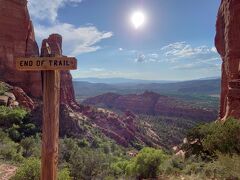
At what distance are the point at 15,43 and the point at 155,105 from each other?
274 feet

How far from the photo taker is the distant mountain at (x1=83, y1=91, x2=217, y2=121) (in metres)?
105

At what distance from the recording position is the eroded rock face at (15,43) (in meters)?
47.4

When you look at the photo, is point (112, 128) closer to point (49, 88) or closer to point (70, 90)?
Answer: point (70, 90)

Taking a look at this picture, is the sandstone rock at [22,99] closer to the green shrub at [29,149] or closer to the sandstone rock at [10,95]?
the sandstone rock at [10,95]

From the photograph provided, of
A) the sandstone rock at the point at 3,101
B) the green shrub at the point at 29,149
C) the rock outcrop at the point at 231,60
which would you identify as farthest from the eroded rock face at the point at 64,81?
the rock outcrop at the point at 231,60

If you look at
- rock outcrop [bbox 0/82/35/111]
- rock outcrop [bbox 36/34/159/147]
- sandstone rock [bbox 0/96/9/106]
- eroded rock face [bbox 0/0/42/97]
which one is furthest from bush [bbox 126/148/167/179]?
eroded rock face [bbox 0/0/42/97]

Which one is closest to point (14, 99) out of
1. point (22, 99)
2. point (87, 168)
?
point (22, 99)

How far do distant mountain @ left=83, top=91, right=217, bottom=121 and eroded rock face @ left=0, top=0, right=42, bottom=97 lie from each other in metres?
67.3

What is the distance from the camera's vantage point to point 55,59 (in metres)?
5.96

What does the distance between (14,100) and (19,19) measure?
669 inches

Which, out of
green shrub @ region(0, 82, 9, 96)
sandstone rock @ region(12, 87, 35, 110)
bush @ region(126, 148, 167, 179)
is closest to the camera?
bush @ region(126, 148, 167, 179)

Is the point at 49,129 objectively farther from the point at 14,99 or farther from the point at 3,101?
the point at 14,99

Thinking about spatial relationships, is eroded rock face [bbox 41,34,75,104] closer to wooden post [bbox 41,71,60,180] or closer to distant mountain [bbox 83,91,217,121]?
wooden post [bbox 41,71,60,180]

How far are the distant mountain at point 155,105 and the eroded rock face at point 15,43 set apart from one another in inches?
2650
